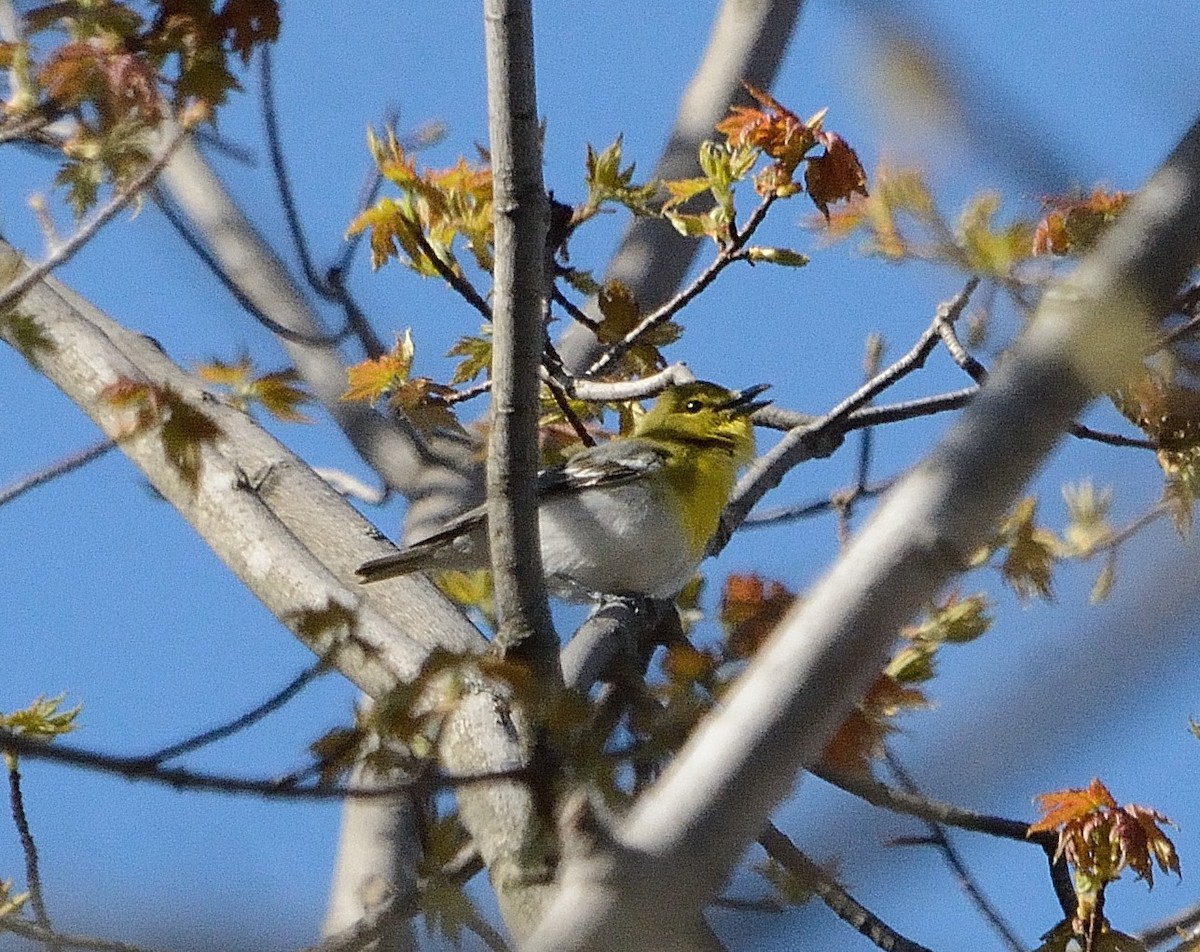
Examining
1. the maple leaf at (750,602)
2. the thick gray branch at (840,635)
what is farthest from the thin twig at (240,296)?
the thick gray branch at (840,635)

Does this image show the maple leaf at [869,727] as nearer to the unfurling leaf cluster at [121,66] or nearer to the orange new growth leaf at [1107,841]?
the orange new growth leaf at [1107,841]

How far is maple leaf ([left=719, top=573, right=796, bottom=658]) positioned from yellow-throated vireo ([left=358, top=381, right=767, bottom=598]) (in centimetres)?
85

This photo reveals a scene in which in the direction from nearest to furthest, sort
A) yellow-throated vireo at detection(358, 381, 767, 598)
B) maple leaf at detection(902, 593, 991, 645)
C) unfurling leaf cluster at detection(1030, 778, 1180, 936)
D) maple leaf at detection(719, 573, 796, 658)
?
1. unfurling leaf cluster at detection(1030, 778, 1180, 936)
2. maple leaf at detection(719, 573, 796, 658)
3. maple leaf at detection(902, 593, 991, 645)
4. yellow-throated vireo at detection(358, 381, 767, 598)

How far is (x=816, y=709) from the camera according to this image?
46.1 inches

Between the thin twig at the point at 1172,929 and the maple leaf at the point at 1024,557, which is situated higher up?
the maple leaf at the point at 1024,557

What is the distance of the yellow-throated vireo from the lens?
18.0 feet

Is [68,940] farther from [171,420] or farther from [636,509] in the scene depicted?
[636,509]

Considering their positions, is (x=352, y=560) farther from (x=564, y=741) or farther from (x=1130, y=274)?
(x=1130, y=274)

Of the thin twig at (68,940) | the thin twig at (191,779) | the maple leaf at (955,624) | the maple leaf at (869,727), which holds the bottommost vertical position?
the thin twig at (191,779)

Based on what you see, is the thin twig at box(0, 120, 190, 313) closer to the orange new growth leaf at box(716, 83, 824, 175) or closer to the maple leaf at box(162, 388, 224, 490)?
the maple leaf at box(162, 388, 224, 490)

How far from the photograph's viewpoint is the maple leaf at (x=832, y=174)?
13.9 ft

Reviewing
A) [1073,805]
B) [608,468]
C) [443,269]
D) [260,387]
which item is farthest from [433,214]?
[1073,805]

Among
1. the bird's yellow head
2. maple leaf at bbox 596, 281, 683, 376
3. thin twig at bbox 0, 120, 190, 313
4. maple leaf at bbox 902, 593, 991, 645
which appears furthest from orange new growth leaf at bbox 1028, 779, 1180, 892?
the bird's yellow head

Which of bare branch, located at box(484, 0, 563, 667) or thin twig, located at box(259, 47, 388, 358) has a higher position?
thin twig, located at box(259, 47, 388, 358)
